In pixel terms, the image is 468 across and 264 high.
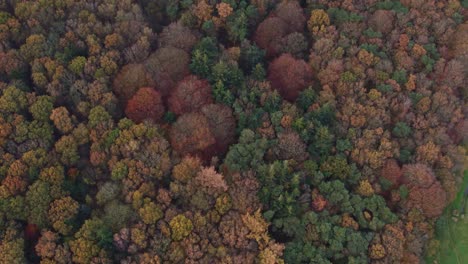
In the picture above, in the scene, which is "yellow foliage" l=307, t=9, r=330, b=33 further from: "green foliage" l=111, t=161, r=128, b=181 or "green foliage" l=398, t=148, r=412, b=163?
"green foliage" l=111, t=161, r=128, b=181

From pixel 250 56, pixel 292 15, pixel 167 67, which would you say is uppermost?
pixel 292 15

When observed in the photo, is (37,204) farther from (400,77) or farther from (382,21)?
(382,21)

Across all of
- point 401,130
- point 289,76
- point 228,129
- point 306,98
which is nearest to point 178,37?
point 228,129

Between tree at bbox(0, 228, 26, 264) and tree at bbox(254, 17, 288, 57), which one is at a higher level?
tree at bbox(254, 17, 288, 57)

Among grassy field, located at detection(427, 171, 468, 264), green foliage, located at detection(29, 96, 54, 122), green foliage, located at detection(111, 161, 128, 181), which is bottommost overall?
grassy field, located at detection(427, 171, 468, 264)

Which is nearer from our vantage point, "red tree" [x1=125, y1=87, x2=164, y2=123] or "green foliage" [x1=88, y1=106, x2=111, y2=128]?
"green foliage" [x1=88, y1=106, x2=111, y2=128]

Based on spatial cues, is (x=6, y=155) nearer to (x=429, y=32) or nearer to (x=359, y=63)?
(x=359, y=63)

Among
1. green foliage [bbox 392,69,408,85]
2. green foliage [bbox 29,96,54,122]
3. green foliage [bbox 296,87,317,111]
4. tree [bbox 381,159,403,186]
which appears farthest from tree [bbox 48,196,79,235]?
green foliage [bbox 392,69,408,85]
